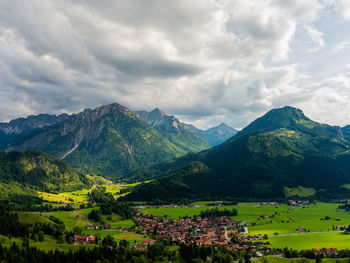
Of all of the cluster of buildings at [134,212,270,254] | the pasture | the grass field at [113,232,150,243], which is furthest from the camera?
the grass field at [113,232,150,243]

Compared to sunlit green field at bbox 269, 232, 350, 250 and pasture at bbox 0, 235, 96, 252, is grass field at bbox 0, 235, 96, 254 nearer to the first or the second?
pasture at bbox 0, 235, 96, 252

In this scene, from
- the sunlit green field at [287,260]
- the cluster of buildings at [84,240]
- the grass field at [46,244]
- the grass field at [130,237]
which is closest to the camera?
the sunlit green field at [287,260]

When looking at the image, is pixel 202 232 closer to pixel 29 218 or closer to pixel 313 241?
pixel 313 241

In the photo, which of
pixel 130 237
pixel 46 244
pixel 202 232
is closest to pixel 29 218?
pixel 46 244

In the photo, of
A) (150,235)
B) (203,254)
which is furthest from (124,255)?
(150,235)

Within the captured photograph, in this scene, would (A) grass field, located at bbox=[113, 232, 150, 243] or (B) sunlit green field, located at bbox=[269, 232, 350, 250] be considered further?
(A) grass field, located at bbox=[113, 232, 150, 243]

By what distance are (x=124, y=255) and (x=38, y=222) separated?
261 ft

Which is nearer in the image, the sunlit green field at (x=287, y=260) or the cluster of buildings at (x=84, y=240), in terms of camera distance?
the sunlit green field at (x=287, y=260)

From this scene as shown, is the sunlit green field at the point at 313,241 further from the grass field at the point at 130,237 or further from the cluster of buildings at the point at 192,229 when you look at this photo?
the grass field at the point at 130,237

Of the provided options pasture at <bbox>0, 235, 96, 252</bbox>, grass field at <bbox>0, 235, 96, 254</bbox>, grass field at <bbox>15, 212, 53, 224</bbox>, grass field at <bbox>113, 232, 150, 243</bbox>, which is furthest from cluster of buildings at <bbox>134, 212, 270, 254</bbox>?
grass field at <bbox>15, 212, 53, 224</bbox>

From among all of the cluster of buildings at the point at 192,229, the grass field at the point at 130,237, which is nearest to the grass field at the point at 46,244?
the grass field at the point at 130,237

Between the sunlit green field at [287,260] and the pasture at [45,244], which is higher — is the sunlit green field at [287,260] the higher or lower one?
the lower one

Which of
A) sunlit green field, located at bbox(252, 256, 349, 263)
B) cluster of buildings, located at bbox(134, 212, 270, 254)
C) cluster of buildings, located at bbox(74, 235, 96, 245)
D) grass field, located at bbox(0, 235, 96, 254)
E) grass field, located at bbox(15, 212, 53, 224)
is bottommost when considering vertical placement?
cluster of buildings, located at bbox(134, 212, 270, 254)

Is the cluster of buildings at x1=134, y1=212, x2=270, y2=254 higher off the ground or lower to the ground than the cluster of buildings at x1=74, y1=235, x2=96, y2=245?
lower
